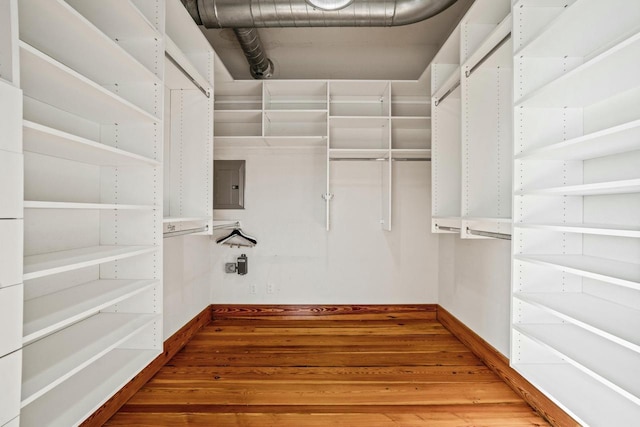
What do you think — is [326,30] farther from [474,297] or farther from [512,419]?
[512,419]

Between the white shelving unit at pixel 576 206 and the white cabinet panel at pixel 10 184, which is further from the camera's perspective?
the white shelving unit at pixel 576 206

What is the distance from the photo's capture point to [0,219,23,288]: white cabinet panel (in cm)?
91

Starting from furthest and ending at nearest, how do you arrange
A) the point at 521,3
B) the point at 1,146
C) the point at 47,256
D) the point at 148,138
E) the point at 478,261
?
the point at 478,261 < the point at 148,138 < the point at 521,3 < the point at 47,256 < the point at 1,146

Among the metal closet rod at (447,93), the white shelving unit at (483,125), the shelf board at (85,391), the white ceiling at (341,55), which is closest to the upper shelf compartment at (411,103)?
the white ceiling at (341,55)

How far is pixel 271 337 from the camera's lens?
2.93 metres

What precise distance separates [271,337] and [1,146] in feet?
8.12

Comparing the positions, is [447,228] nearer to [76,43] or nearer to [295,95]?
[295,95]

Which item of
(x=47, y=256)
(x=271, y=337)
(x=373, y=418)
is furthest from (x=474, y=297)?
(x=47, y=256)

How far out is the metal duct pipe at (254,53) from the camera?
2.83 meters

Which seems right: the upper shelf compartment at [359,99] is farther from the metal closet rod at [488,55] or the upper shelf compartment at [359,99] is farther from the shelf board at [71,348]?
the shelf board at [71,348]

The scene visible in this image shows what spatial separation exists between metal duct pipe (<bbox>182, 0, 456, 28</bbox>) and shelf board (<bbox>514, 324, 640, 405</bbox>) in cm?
232

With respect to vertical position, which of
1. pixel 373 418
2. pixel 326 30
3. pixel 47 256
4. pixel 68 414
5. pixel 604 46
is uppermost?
pixel 326 30

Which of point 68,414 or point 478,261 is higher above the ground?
point 478,261

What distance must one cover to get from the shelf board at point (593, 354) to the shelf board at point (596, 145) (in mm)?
835
